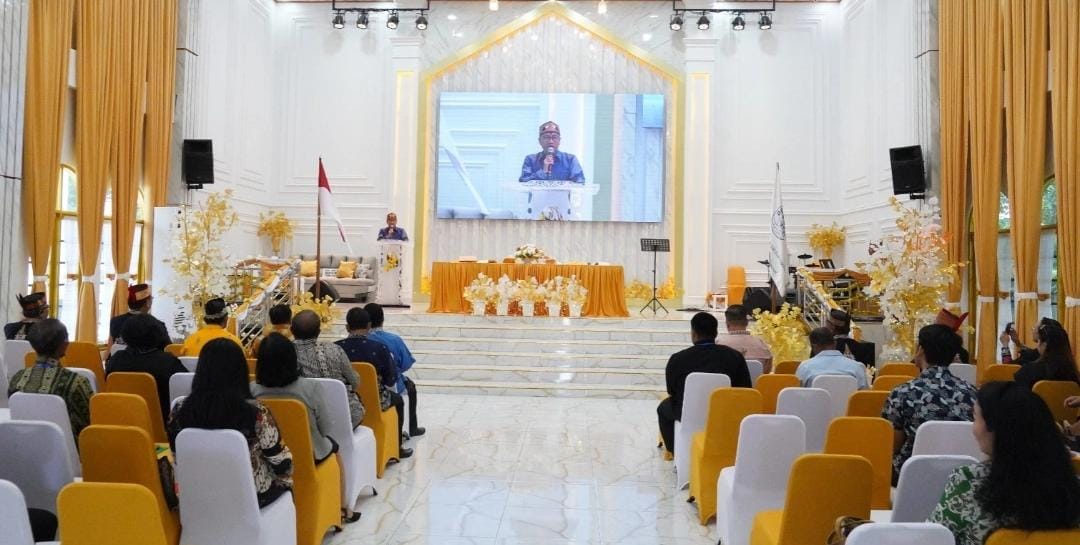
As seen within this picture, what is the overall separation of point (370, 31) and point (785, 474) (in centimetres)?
1304

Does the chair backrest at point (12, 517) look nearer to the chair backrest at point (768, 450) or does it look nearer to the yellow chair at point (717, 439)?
the chair backrest at point (768, 450)

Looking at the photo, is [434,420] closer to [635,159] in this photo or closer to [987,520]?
[987,520]

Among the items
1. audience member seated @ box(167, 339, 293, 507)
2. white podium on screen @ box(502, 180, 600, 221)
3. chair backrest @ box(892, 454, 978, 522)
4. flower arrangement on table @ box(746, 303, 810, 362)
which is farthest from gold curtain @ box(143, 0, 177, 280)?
chair backrest @ box(892, 454, 978, 522)

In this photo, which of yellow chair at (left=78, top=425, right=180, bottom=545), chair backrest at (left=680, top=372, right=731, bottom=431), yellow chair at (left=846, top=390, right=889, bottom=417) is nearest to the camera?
yellow chair at (left=78, top=425, right=180, bottom=545)

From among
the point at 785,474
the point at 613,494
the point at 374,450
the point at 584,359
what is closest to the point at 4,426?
the point at 374,450

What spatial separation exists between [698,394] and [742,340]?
141 cm

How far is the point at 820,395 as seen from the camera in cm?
383

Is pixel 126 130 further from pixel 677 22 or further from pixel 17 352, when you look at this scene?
pixel 677 22

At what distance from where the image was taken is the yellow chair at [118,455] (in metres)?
2.51

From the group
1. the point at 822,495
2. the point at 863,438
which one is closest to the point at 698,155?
the point at 863,438

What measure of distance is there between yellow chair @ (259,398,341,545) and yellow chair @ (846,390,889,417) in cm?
244

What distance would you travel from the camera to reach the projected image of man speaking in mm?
14375

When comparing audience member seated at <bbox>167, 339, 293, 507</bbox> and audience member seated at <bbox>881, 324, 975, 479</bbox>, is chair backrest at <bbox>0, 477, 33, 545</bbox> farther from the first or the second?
audience member seated at <bbox>881, 324, 975, 479</bbox>

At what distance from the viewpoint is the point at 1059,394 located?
3.98m
